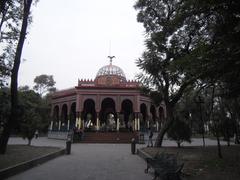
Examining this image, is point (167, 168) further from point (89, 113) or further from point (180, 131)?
point (89, 113)

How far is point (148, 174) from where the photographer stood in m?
8.65

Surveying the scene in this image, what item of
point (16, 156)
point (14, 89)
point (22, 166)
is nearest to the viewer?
point (22, 166)

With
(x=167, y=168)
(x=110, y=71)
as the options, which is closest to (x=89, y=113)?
(x=110, y=71)

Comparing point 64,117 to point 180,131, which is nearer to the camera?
point 180,131

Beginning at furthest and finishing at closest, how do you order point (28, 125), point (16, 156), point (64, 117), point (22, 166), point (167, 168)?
1. point (64, 117)
2. point (28, 125)
3. point (16, 156)
4. point (22, 166)
5. point (167, 168)

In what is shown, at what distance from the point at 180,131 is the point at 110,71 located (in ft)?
63.8

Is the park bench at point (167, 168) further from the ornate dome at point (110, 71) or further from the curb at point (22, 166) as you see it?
the ornate dome at point (110, 71)

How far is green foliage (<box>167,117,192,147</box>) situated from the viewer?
1820cm

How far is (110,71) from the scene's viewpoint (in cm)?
3597

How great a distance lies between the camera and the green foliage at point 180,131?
18.2m

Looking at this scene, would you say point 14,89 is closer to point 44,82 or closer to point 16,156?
point 16,156

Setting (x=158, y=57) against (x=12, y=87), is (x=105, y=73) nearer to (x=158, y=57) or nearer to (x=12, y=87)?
(x=158, y=57)

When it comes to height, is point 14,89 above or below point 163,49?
below

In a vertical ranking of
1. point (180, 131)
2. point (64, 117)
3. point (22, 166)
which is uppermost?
point (64, 117)
